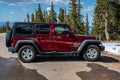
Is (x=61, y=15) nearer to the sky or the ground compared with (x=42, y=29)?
nearer to the sky

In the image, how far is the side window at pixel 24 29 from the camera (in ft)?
42.0

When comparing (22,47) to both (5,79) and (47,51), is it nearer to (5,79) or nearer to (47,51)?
(47,51)

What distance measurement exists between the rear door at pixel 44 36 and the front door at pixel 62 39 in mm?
294

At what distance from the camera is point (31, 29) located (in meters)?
12.9

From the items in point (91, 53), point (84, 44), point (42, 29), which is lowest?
point (91, 53)

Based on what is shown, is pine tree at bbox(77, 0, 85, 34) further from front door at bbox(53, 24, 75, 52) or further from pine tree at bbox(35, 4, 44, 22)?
front door at bbox(53, 24, 75, 52)

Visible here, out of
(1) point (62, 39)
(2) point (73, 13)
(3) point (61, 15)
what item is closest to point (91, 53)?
(1) point (62, 39)

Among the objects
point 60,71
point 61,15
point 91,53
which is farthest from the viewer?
point 61,15

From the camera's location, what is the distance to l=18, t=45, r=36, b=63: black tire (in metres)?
12.9

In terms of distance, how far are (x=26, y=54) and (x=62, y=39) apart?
191 cm

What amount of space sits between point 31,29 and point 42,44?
0.91m

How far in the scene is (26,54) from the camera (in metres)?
12.9

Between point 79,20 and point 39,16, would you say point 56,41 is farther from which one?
point 39,16

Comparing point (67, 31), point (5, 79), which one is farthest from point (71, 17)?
point (5, 79)
